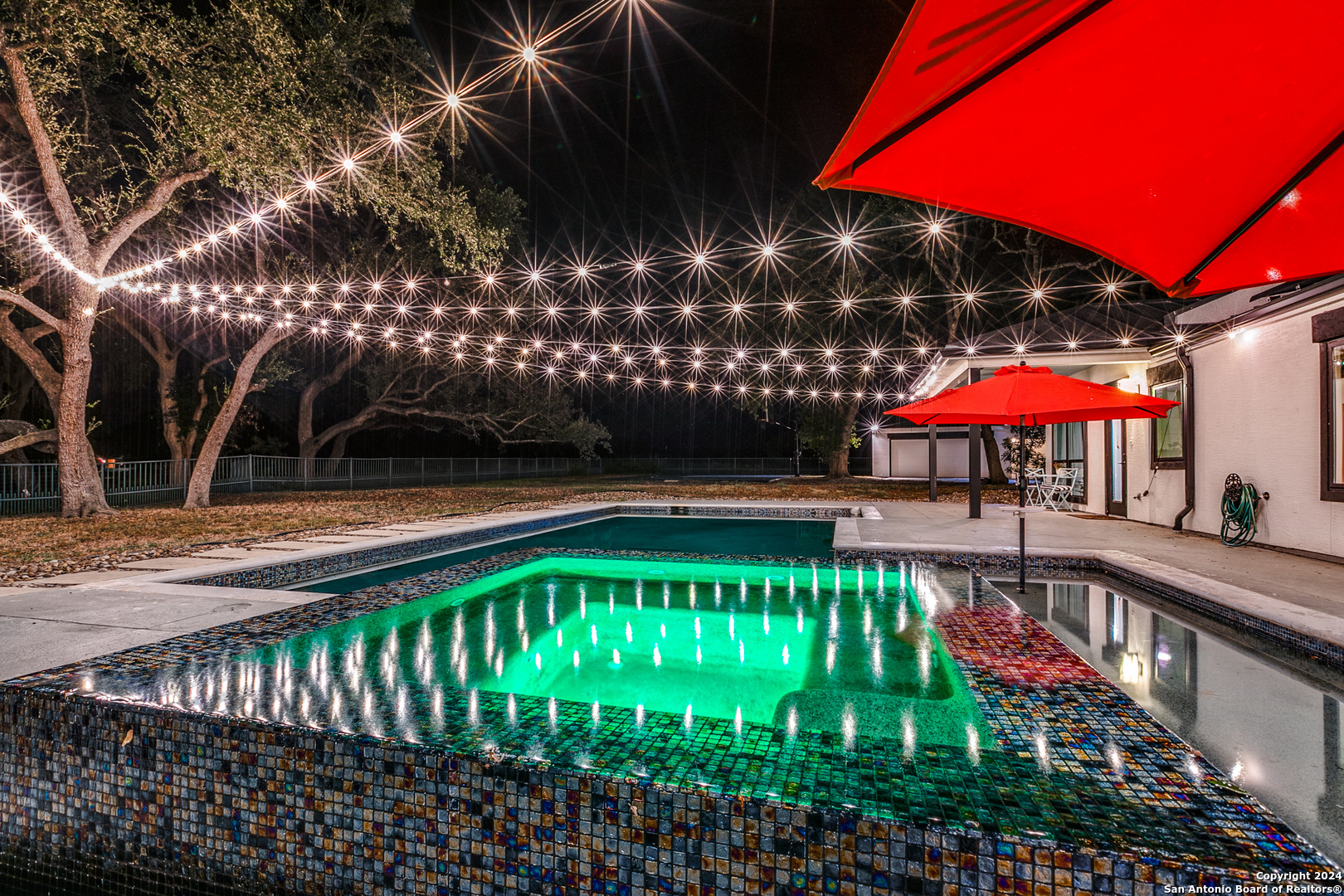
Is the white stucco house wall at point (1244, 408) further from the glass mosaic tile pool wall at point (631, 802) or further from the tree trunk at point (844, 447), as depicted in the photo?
the tree trunk at point (844, 447)

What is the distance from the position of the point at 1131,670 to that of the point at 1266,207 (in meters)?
2.73

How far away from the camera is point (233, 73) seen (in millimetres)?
7746

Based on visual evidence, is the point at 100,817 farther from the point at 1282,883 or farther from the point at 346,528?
the point at 346,528

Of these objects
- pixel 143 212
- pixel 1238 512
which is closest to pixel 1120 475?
pixel 1238 512

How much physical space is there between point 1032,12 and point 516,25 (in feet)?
23.3

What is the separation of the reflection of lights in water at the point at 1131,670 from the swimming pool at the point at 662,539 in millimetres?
3597

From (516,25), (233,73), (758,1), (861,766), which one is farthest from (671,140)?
(861,766)

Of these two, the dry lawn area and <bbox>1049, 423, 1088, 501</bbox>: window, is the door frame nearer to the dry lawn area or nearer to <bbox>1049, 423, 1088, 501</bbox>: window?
<bbox>1049, 423, 1088, 501</bbox>: window

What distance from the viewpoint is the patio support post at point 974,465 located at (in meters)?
9.05

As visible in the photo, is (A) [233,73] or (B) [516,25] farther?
(A) [233,73]

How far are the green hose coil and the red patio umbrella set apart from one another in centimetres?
249

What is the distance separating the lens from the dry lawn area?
634 centimetres

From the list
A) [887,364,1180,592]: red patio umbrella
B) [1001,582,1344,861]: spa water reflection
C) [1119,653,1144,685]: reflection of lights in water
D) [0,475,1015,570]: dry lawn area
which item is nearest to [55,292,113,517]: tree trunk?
[0,475,1015,570]: dry lawn area

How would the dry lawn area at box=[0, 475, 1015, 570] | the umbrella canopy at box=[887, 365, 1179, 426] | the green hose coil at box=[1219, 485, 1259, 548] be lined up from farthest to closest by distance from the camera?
Result: the dry lawn area at box=[0, 475, 1015, 570] → the green hose coil at box=[1219, 485, 1259, 548] → the umbrella canopy at box=[887, 365, 1179, 426]
